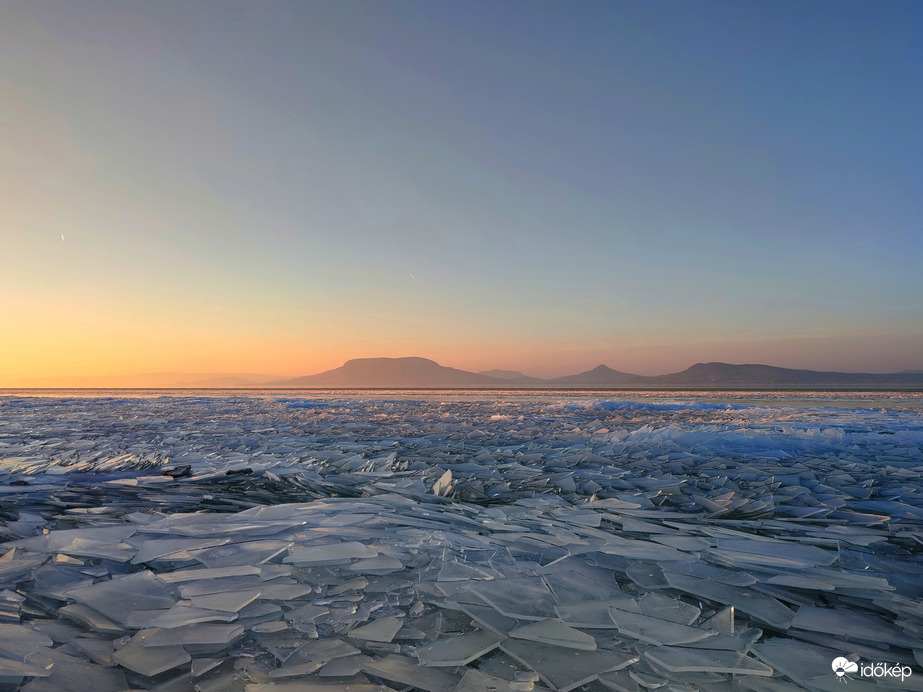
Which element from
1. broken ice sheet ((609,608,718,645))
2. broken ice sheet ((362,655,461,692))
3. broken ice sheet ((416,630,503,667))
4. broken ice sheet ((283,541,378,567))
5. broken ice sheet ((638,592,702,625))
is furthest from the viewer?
broken ice sheet ((283,541,378,567))

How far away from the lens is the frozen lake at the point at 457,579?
4.61ft

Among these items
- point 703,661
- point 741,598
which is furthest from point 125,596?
A: point 741,598

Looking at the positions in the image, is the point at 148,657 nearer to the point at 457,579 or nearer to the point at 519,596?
the point at 457,579

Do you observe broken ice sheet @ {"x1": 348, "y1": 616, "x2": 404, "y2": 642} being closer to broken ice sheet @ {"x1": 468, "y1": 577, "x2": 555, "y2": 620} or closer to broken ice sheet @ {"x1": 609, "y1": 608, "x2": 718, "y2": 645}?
broken ice sheet @ {"x1": 468, "y1": 577, "x2": 555, "y2": 620}

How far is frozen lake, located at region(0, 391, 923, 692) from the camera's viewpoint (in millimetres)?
1405

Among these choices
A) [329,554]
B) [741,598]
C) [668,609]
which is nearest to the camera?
[668,609]

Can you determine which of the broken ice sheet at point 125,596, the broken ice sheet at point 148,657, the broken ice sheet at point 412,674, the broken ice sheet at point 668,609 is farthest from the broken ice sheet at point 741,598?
the broken ice sheet at point 125,596

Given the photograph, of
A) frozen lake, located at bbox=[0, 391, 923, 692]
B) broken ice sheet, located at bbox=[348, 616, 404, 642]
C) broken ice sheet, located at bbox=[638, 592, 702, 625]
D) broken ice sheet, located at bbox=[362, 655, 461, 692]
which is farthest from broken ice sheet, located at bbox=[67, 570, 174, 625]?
broken ice sheet, located at bbox=[638, 592, 702, 625]

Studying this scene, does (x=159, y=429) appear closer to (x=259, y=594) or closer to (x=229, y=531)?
(x=229, y=531)

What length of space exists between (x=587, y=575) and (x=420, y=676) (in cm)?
93

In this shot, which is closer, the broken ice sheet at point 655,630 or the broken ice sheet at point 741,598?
the broken ice sheet at point 655,630

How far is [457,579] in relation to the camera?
6.42ft

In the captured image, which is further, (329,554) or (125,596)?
(329,554)

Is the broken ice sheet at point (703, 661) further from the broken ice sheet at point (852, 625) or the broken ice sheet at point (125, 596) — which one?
the broken ice sheet at point (125, 596)
